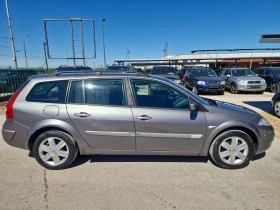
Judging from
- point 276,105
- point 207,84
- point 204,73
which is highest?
point 204,73

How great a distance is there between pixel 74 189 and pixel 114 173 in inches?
26.2

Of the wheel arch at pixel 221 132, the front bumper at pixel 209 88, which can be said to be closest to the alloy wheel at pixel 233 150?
the wheel arch at pixel 221 132

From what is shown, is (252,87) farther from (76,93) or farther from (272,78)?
(76,93)

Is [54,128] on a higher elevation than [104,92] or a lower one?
lower

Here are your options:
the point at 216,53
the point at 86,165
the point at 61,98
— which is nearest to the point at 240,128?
the point at 86,165

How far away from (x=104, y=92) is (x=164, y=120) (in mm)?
1062

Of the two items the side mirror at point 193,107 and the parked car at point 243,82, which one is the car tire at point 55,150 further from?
the parked car at point 243,82

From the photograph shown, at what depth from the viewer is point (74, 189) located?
302cm

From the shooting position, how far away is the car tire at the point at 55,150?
354cm

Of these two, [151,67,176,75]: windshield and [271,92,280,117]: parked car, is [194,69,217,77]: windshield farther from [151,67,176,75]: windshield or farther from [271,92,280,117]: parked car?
[271,92,280,117]: parked car

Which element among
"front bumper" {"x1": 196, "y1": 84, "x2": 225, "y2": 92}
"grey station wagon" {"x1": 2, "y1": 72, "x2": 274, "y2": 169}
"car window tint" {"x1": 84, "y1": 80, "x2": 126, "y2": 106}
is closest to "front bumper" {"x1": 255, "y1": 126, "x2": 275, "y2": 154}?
"grey station wagon" {"x1": 2, "y1": 72, "x2": 274, "y2": 169}

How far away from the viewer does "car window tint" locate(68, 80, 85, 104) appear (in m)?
3.50

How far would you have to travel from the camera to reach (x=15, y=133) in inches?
141

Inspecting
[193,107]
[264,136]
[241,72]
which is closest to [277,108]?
[264,136]
